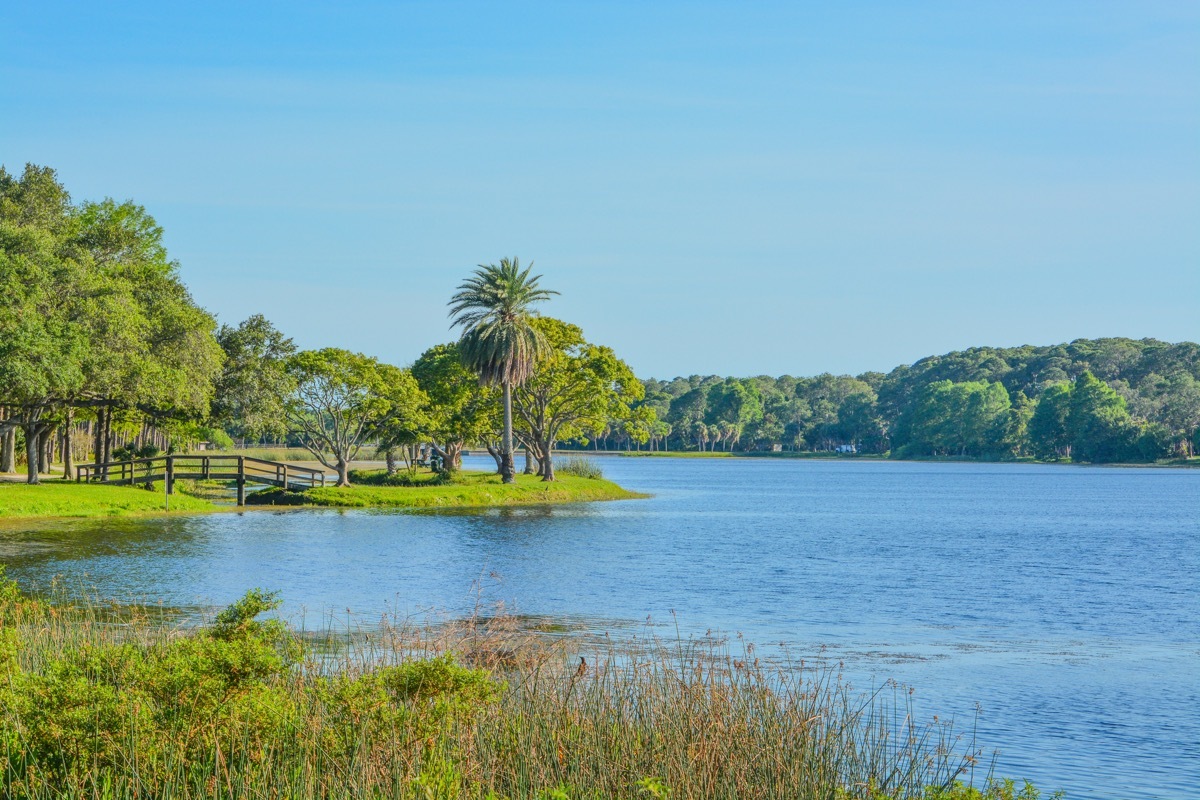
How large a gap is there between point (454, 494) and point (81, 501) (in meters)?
20.4

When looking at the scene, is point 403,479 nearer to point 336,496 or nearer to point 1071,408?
point 336,496

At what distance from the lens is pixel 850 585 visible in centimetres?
3306

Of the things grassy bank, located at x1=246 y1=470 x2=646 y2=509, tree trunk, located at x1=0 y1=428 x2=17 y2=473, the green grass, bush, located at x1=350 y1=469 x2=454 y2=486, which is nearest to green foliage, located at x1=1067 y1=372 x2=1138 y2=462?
grassy bank, located at x1=246 y1=470 x2=646 y2=509

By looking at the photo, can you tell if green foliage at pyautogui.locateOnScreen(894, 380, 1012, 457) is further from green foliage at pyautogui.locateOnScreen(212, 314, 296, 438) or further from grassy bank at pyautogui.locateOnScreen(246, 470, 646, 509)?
green foliage at pyautogui.locateOnScreen(212, 314, 296, 438)

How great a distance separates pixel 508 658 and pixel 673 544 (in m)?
30.1

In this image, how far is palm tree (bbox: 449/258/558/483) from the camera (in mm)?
67438

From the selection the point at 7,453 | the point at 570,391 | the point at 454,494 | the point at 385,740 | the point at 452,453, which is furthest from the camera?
the point at 452,453

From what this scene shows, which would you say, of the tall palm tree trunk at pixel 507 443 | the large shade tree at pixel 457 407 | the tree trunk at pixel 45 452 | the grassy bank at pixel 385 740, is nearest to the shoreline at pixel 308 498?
the tall palm tree trunk at pixel 507 443

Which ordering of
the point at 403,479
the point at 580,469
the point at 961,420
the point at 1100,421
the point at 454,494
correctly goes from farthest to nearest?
the point at 961,420, the point at 1100,421, the point at 580,469, the point at 403,479, the point at 454,494

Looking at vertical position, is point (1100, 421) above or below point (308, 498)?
above

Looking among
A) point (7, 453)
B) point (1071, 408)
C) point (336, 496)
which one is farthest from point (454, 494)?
point (1071, 408)

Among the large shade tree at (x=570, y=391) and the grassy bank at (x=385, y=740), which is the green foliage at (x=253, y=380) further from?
the grassy bank at (x=385, y=740)

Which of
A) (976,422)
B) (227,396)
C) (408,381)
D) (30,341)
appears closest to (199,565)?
(30,341)

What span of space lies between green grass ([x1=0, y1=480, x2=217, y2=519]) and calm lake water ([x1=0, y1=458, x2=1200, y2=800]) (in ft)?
7.10
